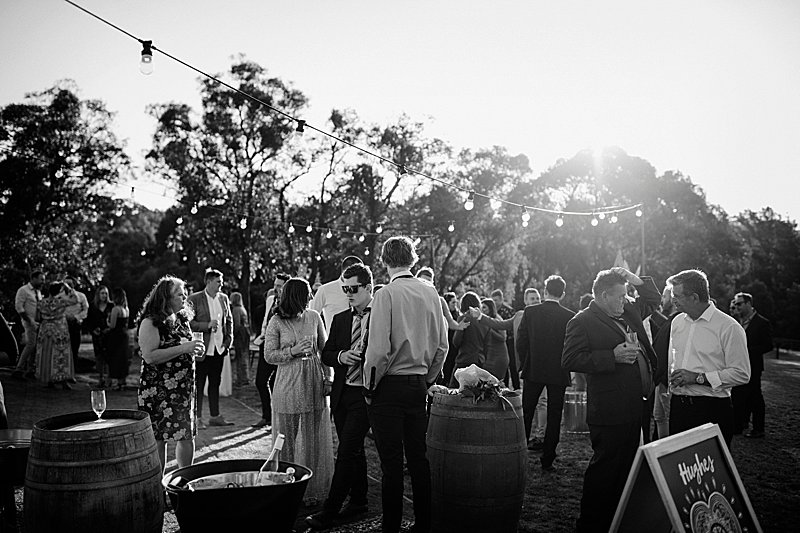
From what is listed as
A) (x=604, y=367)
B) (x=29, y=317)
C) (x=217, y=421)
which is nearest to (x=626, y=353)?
(x=604, y=367)

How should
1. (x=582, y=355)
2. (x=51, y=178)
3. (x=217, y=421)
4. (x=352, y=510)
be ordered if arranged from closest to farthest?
(x=582, y=355) < (x=352, y=510) < (x=217, y=421) < (x=51, y=178)

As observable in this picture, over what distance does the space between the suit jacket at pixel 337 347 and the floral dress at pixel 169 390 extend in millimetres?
1126

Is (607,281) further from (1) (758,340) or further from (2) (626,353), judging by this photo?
(1) (758,340)

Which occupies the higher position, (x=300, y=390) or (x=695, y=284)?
(x=695, y=284)

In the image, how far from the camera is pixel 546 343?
23.2 ft

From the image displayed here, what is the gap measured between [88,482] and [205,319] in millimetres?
5227

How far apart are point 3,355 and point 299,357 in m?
2.17

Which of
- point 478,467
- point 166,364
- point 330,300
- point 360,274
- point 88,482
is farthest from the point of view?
point 330,300

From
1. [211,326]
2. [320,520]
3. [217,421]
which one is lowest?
[320,520]

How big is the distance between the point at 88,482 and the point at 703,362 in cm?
413

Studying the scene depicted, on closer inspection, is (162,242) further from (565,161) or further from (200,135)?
(565,161)

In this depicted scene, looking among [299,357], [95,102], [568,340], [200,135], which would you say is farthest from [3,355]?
[95,102]

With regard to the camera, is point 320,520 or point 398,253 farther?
point 320,520

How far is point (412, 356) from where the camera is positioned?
438cm
